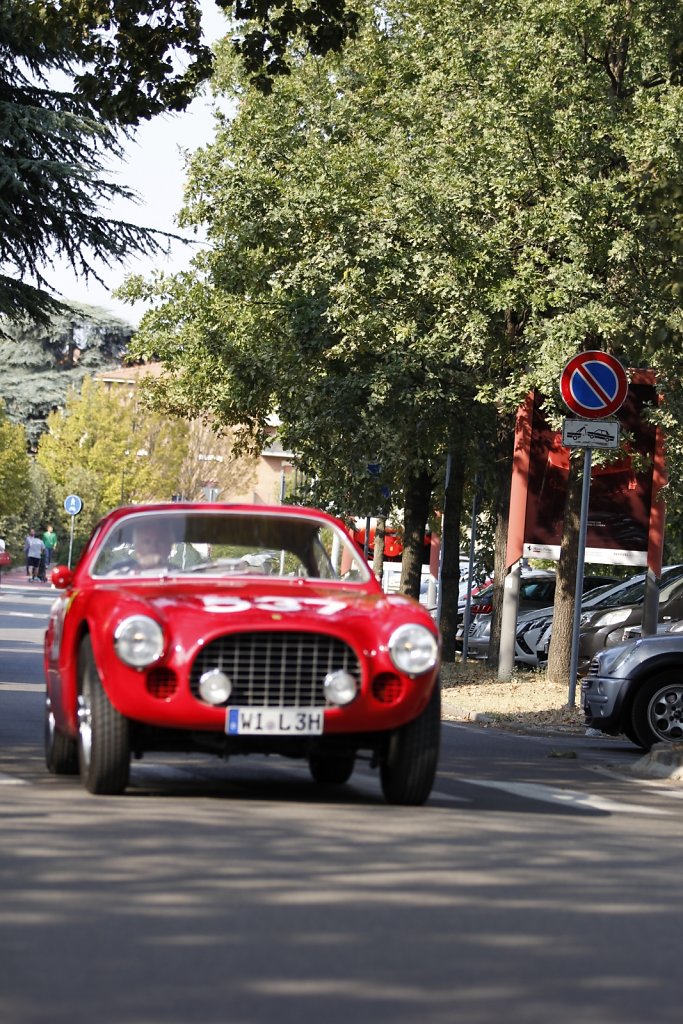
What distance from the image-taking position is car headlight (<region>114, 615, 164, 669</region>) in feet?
29.9

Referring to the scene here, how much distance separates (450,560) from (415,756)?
71.2ft

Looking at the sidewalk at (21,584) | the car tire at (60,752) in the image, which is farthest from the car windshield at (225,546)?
the sidewalk at (21,584)

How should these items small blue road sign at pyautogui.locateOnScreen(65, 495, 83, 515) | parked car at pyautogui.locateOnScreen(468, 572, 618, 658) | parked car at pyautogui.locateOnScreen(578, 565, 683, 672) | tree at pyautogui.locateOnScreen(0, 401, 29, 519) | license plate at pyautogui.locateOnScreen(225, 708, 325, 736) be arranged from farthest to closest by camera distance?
tree at pyautogui.locateOnScreen(0, 401, 29, 519), small blue road sign at pyautogui.locateOnScreen(65, 495, 83, 515), parked car at pyautogui.locateOnScreen(468, 572, 618, 658), parked car at pyautogui.locateOnScreen(578, 565, 683, 672), license plate at pyautogui.locateOnScreen(225, 708, 325, 736)

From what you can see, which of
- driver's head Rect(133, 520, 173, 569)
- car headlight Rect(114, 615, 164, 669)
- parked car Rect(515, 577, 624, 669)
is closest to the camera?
car headlight Rect(114, 615, 164, 669)

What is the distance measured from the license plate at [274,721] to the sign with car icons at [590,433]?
31.9ft

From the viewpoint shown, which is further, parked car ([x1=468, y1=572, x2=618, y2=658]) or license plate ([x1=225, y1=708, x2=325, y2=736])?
parked car ([x1=468, y1=572, x2=618, y2=658])

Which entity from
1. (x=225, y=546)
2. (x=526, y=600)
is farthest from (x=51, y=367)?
(x=225, y=546)

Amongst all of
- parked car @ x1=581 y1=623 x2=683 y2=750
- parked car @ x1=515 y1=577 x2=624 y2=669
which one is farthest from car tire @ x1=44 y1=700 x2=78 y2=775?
parked car @ x1=515 y1=577 x2=624 y2=669

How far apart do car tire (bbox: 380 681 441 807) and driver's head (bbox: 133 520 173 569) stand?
1.73m

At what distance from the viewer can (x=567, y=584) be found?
76.8 ft

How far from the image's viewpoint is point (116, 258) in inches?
979

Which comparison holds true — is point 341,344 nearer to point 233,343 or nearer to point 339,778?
point 233,343

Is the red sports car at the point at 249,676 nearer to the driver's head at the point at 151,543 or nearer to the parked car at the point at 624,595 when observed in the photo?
the driver's head at the point at 151,543

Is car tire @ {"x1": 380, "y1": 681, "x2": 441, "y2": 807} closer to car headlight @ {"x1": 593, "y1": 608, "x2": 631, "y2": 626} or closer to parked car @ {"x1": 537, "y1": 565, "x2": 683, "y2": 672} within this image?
parked car @ {"x1": 537, "y1": 565, "x2": 683, "y2": 672}
